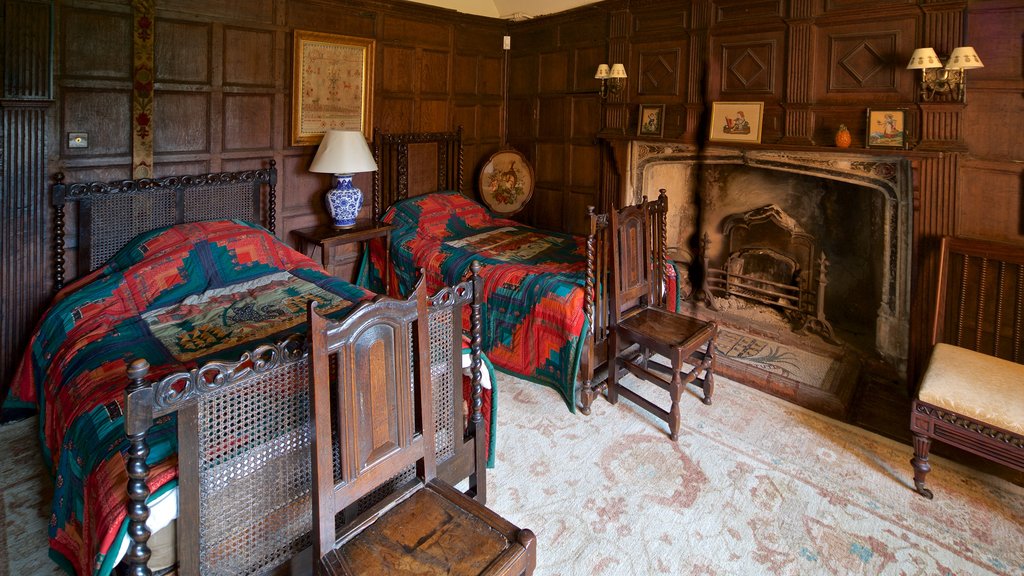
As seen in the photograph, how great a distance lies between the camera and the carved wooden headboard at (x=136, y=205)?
2854 millimetres

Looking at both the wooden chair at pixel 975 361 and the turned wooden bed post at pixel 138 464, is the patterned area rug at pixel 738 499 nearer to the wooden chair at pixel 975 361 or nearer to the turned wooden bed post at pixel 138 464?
the wooden chair at pixel 975 361

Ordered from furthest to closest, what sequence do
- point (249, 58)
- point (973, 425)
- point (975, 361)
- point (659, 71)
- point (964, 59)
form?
point (659, 71) < point (249, 58) < point (964, 59) < point (975, 361) < point (973, 425)

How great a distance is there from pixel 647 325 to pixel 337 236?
2.17m

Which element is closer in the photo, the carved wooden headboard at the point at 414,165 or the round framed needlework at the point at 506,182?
the carved wooden headboard at the point at 414,165

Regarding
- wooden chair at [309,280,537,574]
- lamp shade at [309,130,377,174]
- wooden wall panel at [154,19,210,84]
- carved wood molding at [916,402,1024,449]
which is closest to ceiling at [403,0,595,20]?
lamp shade at [309,130,377,174]

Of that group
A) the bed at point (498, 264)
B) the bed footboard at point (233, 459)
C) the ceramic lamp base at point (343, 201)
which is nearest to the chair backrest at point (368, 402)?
the bed footboard at point (233, 459)

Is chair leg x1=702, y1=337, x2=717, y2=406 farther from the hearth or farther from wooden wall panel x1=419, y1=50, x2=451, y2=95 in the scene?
wooden wall panel x1=419, y1=50, x2=451, y2=95

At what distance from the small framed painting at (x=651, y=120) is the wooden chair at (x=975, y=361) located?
76.7 inches

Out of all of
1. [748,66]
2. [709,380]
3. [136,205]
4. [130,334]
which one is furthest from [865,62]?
[136,205]

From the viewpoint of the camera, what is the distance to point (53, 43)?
2.73 m

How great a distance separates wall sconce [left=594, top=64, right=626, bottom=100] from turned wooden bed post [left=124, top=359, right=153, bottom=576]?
3808 mm

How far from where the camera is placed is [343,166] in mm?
3660

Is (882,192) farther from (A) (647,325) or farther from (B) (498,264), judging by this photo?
(B) (498,264)

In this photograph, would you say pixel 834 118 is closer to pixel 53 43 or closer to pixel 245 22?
pixel 245 22
